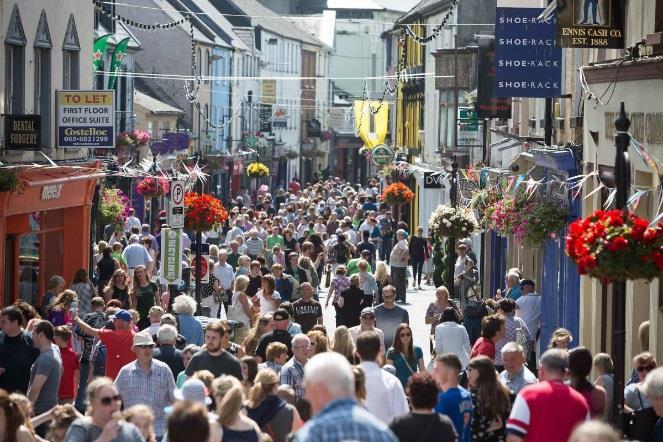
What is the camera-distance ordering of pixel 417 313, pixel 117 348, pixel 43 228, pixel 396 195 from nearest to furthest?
pixel 117 348 → pixel 43 228 → pixel 417 313 → pixel 396 195

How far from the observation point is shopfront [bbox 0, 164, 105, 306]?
24672mm

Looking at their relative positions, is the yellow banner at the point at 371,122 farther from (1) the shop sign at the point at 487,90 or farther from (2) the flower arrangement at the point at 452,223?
(2) the flower arrangement at the point at 452,223

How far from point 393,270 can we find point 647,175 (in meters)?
17.6

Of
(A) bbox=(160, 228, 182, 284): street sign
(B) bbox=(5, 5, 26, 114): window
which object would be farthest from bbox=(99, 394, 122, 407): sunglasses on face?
(B) bbox=(5, 5, 26, 114): window

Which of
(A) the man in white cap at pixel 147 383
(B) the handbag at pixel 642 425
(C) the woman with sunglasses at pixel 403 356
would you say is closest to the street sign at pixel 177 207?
(C) the woman with sunglasses at pixel 403 356

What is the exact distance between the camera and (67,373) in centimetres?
1566

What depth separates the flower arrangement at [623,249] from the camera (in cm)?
1122

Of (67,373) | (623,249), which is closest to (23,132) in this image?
(67,373)

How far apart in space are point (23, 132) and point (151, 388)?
11.3 metres

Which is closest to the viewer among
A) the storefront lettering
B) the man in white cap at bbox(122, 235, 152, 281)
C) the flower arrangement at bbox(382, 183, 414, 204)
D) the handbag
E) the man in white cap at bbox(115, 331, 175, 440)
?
the handbag

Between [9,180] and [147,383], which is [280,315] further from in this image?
[9,180]

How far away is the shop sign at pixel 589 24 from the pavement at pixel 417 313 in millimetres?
6283

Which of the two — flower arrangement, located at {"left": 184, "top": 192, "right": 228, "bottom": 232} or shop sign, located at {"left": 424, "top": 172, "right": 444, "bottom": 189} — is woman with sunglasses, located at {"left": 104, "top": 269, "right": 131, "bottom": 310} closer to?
flower arrangement, located at {"left": 184, "top": 192, "right": 228, "bottom": 232}

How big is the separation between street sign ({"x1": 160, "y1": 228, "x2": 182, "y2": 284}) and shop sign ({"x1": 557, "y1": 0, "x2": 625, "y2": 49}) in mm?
7747
